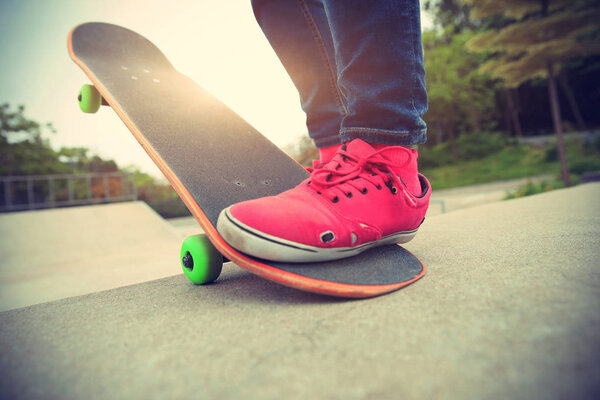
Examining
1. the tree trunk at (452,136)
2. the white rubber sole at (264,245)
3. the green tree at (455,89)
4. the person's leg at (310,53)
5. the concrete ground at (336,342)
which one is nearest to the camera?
the concrete ground at (336,342)

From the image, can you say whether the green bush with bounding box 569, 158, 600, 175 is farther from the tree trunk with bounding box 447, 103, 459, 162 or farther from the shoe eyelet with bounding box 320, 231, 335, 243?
the shoe eyelet with bounding box 320, 231, 335, 243

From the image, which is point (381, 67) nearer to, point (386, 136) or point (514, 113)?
point (386, 136)

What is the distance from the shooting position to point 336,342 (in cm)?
49

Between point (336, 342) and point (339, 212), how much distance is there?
34cm

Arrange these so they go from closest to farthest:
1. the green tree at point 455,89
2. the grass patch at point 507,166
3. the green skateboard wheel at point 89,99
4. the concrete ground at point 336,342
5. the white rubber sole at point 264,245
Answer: the concrete ground at point 336,342 < the white rubber sole at point 264,245 < the green skateboard wheel at point 89,99 < the grass patch at point 507,166 < the green tree at point 455,89

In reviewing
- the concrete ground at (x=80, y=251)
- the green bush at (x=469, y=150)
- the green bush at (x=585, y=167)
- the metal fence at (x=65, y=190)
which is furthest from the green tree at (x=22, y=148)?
the green bush at (x=585, y=167)

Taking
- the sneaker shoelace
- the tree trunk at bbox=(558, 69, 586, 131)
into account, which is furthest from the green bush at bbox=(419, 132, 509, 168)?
the sneaker shoelace

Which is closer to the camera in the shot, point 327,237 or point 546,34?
point 327,237

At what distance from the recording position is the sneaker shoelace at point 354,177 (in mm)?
810

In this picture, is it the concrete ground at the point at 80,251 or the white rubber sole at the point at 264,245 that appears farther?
the concrete ground at the point at 80,251

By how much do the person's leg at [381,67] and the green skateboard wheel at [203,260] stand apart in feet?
1.57

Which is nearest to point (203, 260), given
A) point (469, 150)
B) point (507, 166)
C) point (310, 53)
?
point (310, 53)

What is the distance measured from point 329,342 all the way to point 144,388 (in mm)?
252

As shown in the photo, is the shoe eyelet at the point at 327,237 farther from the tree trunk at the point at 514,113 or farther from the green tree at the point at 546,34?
the tree trunk at the point at 514,113
